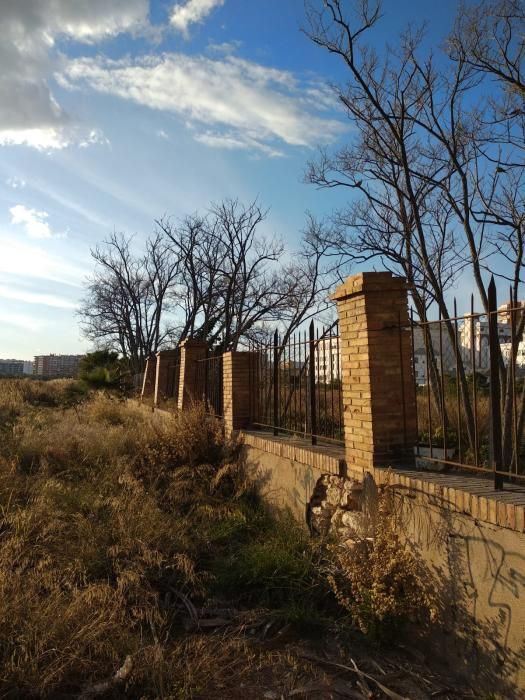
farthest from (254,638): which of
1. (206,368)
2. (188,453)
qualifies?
(206,368)

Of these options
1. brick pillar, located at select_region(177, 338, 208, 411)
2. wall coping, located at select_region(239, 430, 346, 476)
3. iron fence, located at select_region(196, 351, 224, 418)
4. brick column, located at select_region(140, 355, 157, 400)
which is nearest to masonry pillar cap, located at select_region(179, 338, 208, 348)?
brick pillar, located at select_region(177, 338, 208, 411)

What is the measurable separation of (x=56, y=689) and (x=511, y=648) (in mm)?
2486

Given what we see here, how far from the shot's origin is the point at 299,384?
6.23m

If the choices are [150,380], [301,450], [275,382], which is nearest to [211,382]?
[275,382]

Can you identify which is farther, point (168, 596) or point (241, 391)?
point (241, 391)

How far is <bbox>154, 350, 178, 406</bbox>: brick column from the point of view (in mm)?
15041

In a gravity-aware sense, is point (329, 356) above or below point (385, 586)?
above

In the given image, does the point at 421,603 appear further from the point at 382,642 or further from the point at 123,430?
the point at 123,430

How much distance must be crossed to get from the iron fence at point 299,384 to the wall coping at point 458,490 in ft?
1.56

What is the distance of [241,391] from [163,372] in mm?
7323

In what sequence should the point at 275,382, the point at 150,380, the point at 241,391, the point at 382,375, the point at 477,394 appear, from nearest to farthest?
the point at 382,375, the point at 275,382, the point at 477,394, the point at 241,391, the point at 150,380

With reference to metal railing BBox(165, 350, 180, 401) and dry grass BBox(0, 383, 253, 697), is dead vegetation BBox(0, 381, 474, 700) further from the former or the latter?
metal railing BBox(165, 350, 180, 401)

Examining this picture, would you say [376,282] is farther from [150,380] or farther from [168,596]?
[150,380]

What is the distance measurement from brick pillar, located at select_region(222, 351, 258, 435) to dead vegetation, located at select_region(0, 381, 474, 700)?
1.03 metres
